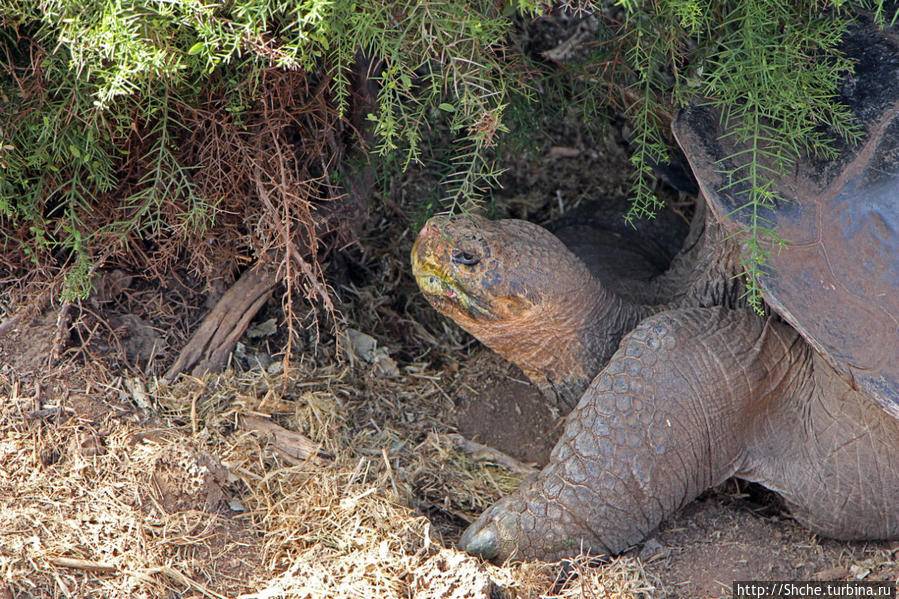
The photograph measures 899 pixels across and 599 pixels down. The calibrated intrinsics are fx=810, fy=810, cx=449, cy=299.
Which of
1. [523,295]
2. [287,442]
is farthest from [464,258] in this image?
[287,442]

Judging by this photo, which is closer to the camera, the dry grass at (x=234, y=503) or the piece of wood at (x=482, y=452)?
the dry grass at (x=234, y=503)

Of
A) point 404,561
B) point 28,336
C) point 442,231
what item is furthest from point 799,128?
point 28,336

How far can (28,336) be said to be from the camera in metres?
2.79

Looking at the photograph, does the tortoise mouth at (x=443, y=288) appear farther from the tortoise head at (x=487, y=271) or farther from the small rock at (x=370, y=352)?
the small rock at (x=370, y=352)

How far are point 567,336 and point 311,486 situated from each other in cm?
103

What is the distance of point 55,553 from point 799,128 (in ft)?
7.95

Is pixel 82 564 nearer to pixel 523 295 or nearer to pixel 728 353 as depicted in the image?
pixel 523 295

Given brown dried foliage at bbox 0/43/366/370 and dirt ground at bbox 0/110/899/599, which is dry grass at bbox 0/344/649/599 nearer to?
dirt ground at bbox 0/110/899/599

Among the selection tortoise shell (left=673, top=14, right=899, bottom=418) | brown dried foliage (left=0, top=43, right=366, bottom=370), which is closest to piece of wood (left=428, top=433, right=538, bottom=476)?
brown dried foliage (left=0, top=43, right=366, bottom=370)

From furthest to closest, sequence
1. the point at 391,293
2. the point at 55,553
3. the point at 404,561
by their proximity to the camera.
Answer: the point at 391,293 < the point at 404,561 < the point at 55,553

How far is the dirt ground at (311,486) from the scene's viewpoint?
2.24 metres

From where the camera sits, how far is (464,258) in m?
2.71

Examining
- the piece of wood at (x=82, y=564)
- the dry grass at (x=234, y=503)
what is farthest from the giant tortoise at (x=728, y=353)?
the piece of wood at (x=82, y=564)

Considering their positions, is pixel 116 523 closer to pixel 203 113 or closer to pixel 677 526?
pixel 203 113
